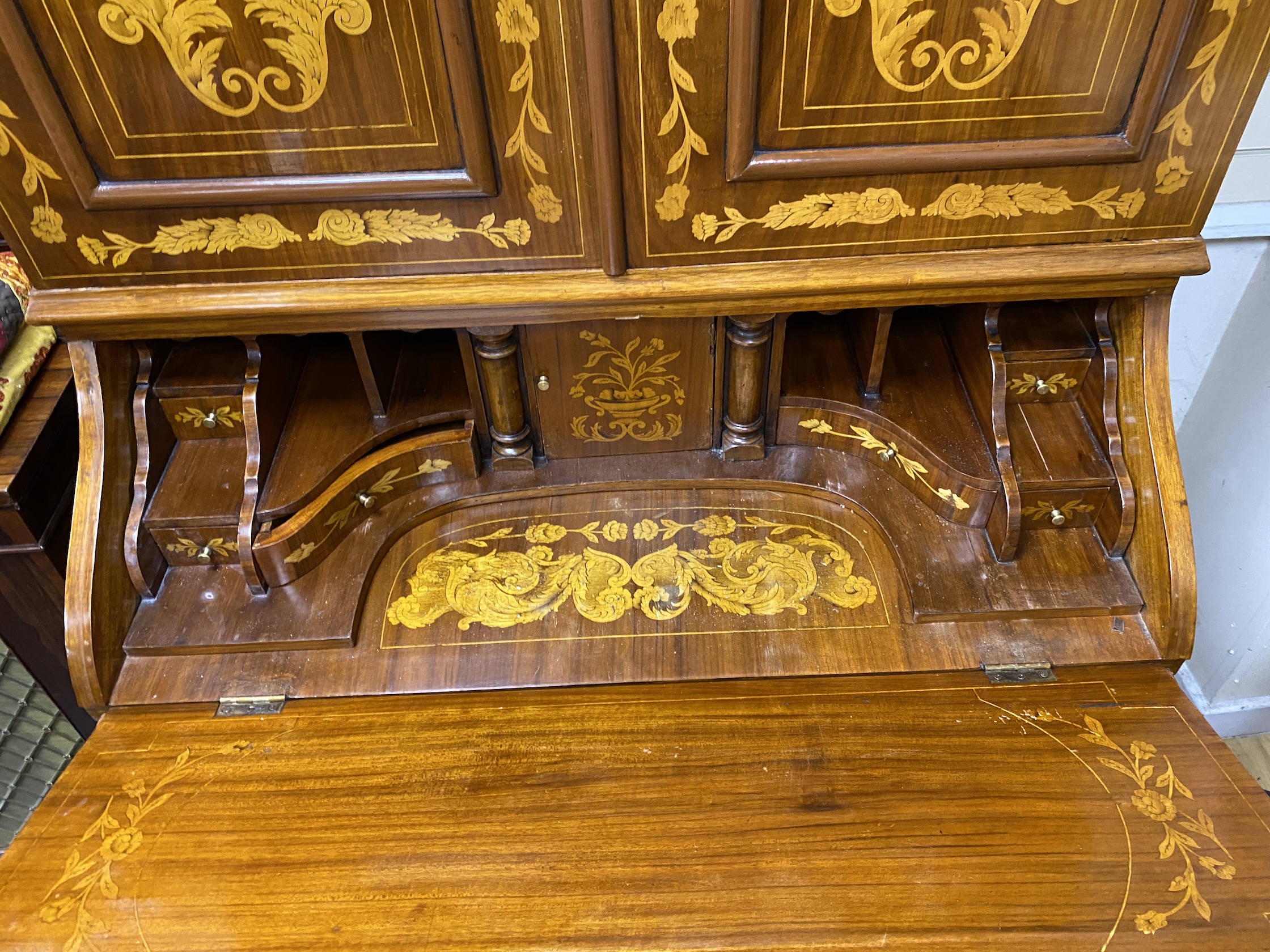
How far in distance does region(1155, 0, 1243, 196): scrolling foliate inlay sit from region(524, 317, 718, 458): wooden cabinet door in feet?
1.65

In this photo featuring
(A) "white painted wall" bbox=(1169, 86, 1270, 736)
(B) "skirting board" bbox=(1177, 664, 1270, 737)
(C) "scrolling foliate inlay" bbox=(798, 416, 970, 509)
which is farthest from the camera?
(B) "skirting board" bbox=(1177, 664, 1270, 737)

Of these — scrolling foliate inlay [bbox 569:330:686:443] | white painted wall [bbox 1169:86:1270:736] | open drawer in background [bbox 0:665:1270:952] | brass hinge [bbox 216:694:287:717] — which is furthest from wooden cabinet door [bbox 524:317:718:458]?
white painted wall [bbox 1169:86:1270:736]

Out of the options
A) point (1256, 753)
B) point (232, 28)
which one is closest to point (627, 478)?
point (232, 28)

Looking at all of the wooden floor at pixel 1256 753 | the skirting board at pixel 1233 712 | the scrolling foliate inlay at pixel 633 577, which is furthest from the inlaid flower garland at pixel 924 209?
the wooden floor at pixel 1256 753

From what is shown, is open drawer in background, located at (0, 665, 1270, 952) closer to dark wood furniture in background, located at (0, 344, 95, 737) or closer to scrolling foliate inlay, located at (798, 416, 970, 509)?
scrolling foliate inlay, located at (798, 416, 970, 509)

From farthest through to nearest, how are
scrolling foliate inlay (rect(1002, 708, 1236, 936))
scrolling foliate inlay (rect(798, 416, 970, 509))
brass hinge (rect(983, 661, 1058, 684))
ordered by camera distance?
scrolling foliate inlay (rect(798, 416, 970, 509)) → brass hinge (rect(983, 661, 1058, 684)) → scrolling foliate inlay (rect(1002, 708, 1236, 936))

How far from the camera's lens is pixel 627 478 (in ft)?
3.97

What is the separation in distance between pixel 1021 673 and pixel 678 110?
0.75 metres

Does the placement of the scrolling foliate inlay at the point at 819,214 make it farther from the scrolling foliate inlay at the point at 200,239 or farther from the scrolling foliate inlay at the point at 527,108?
the scrolling foliate inlay at the point at 200,239

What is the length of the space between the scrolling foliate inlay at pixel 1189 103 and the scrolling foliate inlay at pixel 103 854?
1.17 metres

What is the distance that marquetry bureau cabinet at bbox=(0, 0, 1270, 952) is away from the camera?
797mm

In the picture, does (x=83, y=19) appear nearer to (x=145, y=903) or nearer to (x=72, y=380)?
(x=72, y=380)

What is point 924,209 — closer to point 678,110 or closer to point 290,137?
point 678,110

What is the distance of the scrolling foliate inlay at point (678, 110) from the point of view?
2.48 ft
